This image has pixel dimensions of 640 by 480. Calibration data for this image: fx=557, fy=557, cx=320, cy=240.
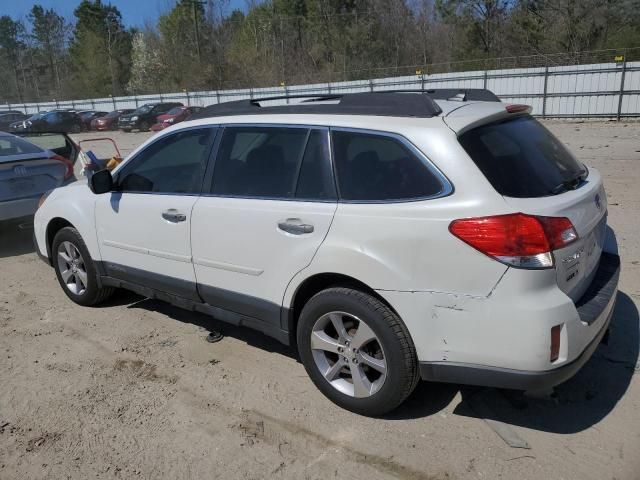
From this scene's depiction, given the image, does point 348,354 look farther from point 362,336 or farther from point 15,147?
point 15,147

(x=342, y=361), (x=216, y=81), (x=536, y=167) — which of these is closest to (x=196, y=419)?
(x=342, y=361)

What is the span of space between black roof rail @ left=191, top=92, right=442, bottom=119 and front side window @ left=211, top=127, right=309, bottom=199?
150 mm

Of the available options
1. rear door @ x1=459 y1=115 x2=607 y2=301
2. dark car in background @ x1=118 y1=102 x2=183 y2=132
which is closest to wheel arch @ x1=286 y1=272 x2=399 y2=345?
rear door @ x1=459 y1=115 x2=607 y2=301

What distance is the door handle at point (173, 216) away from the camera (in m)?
3.83

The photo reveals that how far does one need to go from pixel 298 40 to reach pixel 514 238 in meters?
57.6

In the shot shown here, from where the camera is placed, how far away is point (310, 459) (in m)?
2.88

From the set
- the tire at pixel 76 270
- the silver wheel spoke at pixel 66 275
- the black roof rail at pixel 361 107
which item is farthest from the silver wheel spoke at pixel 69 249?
the black roof rail at pixel 361 107

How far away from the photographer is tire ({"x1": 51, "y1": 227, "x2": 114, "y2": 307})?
4805 millimetres

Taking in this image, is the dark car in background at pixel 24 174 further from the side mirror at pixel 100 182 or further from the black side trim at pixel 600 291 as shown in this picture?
the black side trim at pixel 600 291

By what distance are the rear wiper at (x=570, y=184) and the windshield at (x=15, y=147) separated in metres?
6.77

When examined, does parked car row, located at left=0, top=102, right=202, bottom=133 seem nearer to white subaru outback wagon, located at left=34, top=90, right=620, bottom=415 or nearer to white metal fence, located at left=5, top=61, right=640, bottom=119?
white metal fence, located at left=5, top=61, right=640, bottom=119

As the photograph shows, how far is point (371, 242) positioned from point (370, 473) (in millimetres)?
1148

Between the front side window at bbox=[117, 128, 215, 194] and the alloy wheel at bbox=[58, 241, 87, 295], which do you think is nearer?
the front side window at bbox=[117, 128, 215, 194]

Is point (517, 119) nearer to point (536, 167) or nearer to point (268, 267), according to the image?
point (536, 167)
